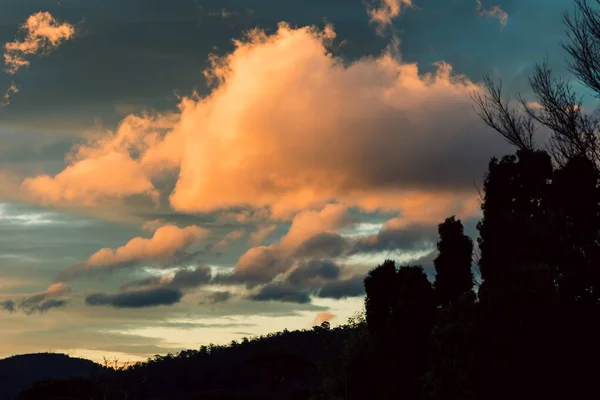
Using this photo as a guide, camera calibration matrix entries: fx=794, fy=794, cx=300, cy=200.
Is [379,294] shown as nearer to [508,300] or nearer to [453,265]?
[453,265]

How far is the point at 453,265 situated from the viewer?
36.2 meters

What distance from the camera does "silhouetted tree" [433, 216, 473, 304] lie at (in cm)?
3594

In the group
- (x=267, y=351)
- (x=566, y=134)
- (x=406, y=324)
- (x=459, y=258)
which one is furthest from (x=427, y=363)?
(x=267, y=351)

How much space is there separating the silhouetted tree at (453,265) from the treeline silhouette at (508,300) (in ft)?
0.17

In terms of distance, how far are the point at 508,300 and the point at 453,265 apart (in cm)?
985

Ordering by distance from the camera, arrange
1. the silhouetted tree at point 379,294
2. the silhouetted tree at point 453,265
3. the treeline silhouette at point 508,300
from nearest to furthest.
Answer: the treeline silhouette at point 508,300 < the silhouetted tree at point 453,265 < the silhouetted tree at point 379,294

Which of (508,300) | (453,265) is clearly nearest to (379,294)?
(453,265)

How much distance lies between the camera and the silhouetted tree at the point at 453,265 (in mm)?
35938

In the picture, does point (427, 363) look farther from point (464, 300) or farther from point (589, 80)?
point (589, 80)

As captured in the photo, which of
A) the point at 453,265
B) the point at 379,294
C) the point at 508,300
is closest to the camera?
the point at 508,300

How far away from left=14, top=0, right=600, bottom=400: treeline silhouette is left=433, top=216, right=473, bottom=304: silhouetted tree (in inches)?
2.0

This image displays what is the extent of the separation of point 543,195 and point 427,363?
9085 millimetres

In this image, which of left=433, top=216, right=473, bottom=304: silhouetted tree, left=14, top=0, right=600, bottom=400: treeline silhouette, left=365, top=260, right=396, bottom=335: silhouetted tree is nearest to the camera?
left=14, top=0, right=600, bottom=400: treeline silhouette

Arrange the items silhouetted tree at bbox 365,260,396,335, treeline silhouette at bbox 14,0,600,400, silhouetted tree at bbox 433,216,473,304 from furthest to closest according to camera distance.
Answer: silhouetted tree at bbox 365,260,396,335 → silhouetted tree at bbox 433,216,473,304 → treeline silhouette at bbox 14,0,600,400
